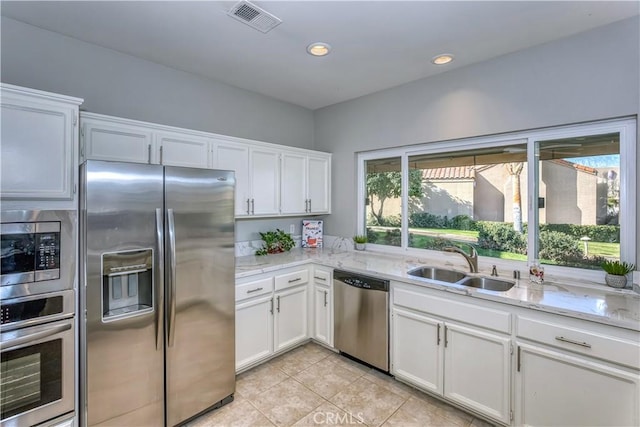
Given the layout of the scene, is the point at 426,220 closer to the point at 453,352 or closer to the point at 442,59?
the point at 453,352

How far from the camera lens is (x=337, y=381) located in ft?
8.20

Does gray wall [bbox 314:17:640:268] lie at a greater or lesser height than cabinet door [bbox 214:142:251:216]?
greater

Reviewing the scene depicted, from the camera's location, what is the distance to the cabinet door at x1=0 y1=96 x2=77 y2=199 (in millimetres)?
1564

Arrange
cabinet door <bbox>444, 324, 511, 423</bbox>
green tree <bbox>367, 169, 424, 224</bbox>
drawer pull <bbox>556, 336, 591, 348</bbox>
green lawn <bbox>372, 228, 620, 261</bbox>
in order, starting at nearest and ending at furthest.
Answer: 1. drawer pull <bbox>556, 336, 591, 348</bbox>
2. cabinet door <bbox>444, 324, 511, 423</bbox>
3. green lawn <bbox>372, 228, 620, 261</bbox>
4. green tree <bbox>367, 169, 424, 224</bbox>

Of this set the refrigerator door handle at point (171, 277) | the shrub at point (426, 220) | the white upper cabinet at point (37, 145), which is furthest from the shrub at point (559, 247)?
the white upper cabinet at point (37, 145)

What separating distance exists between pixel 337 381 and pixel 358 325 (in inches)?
19.5

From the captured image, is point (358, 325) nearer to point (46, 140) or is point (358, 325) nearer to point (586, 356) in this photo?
point (586, 356)

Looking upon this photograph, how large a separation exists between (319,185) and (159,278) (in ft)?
7.38

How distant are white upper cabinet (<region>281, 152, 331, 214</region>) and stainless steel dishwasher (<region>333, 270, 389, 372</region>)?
0.97 meters

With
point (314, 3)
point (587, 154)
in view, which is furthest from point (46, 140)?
point (587, 154)

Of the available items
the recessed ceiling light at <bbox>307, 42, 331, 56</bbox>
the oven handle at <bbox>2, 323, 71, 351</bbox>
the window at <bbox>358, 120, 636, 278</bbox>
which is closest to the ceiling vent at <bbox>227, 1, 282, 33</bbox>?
the recessed ceiling light at <bbox>307, 42, 331, 56</bbox>

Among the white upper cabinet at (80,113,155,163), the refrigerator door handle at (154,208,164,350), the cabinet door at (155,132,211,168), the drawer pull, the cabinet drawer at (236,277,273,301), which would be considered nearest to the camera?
the drawer pull

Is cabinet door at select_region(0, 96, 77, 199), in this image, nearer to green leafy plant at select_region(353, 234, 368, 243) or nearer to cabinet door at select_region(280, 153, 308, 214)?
cabinet door at select_region(280, 153, 308, 214)

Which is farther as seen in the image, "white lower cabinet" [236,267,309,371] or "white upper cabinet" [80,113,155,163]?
"white lower cabinet" [236,267,309,371]
